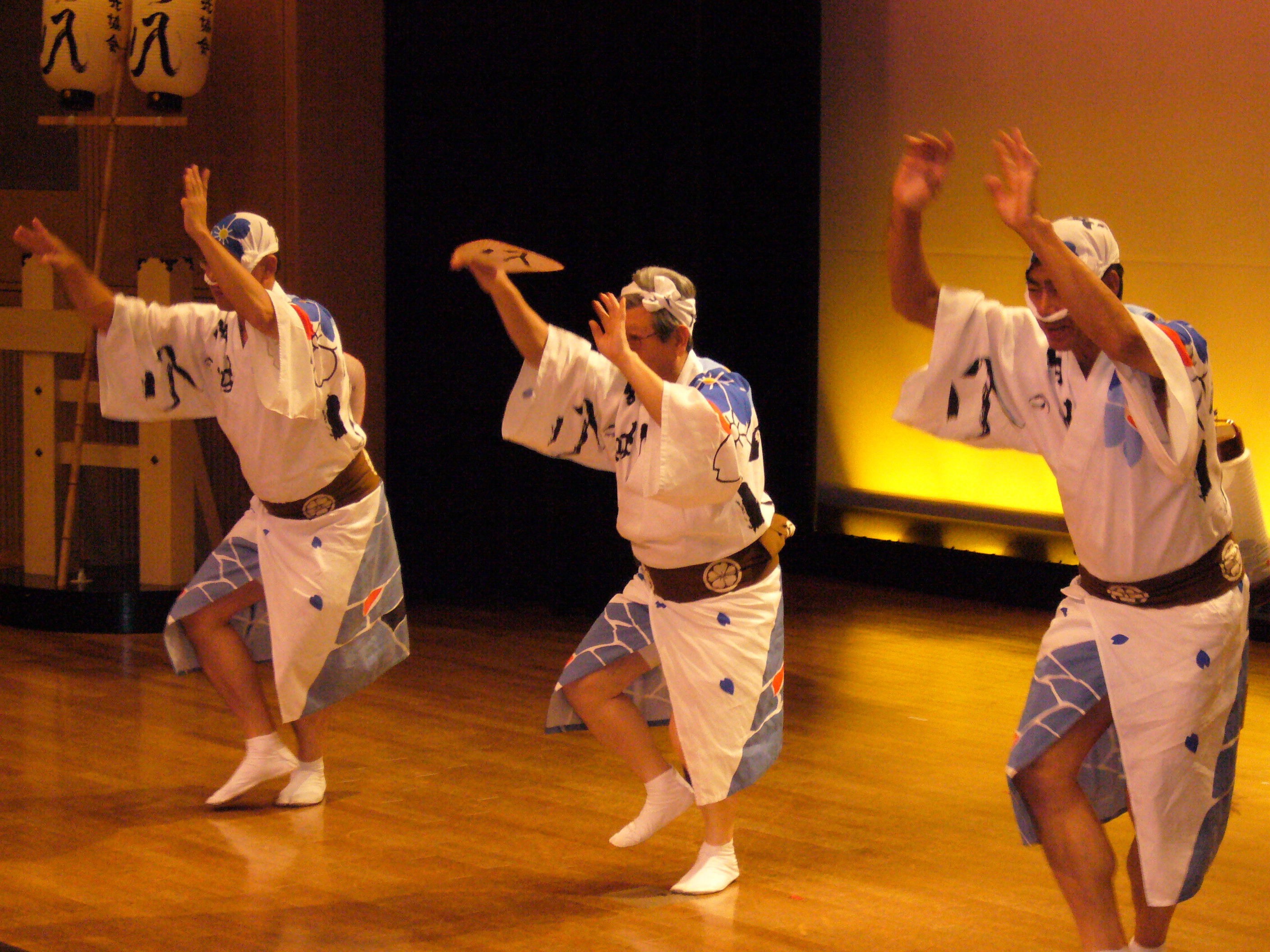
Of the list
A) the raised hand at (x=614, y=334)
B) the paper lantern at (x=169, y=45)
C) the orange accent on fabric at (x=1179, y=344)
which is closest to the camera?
the orange accent on fabric at (x=1179, y=344)

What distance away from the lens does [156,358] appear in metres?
3.72

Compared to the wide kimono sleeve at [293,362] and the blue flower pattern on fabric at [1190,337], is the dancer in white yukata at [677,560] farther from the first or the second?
the blue flower pattern on fabric at [1190,337]

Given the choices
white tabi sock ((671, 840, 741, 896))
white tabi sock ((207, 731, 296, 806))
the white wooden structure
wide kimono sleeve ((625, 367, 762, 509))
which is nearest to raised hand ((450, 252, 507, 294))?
wide kimono sleeve ((625, 367, 762, 509))

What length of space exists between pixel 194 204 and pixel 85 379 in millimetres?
2526

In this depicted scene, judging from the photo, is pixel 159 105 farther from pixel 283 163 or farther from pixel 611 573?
pixel 611 573

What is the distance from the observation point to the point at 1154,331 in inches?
91.6

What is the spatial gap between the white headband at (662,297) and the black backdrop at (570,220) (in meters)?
2.59

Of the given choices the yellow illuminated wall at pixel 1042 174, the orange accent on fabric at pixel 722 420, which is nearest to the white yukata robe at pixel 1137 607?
the orange accent on fabric at pixel 722 420

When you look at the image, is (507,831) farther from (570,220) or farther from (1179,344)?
(570,220)

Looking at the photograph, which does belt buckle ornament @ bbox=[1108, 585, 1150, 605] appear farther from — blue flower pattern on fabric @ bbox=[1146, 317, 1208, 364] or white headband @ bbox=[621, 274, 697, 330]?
white headband @ bbox=[621, 274, 697, 330]

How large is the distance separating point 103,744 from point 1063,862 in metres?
2.67

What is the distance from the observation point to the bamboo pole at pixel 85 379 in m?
5.60

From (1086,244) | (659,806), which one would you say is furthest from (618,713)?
(1086,244)

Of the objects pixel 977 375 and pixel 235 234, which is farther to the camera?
pixel 235 234
